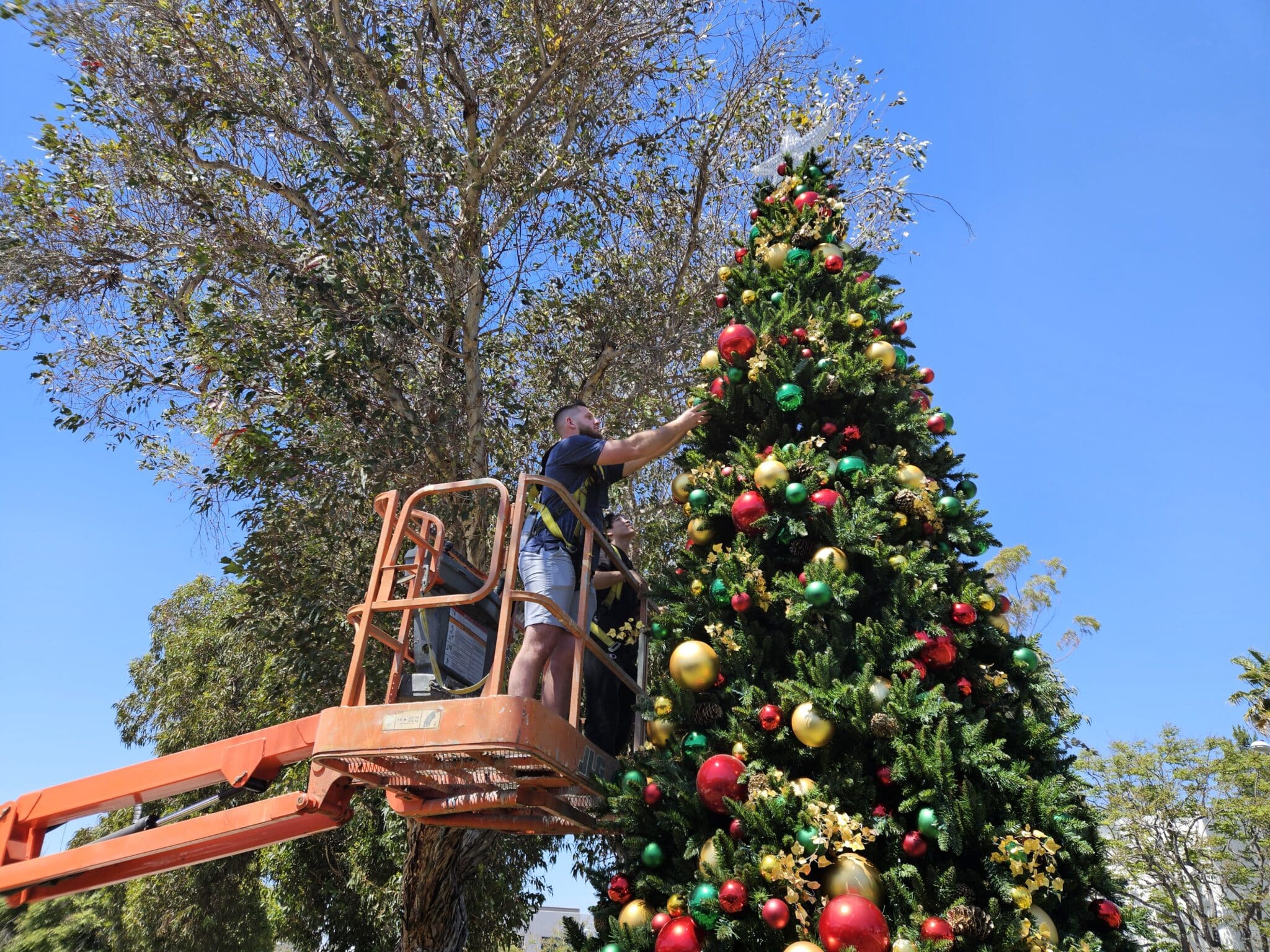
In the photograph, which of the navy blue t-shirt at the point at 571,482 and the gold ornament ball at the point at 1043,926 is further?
the navy blue t-shirt at the point at 571,482

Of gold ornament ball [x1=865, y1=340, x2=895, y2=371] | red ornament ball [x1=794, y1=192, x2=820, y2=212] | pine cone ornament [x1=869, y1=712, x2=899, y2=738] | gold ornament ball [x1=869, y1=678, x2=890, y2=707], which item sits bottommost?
pine cone ornament [x1=869, y1=712, x2=899, y2=738]

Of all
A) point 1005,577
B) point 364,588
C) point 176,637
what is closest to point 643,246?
point 364,588

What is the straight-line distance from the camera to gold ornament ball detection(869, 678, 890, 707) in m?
3.50

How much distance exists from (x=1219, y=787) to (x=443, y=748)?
2133cm

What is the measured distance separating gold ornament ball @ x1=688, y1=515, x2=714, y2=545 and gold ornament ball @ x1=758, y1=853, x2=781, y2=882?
5.67ft

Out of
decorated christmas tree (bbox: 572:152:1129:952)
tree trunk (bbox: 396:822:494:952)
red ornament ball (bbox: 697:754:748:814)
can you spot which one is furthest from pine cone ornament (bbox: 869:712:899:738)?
tree trunk (bbox: 396:822:494:952)

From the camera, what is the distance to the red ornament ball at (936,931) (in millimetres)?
2951

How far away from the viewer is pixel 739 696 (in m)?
3.98

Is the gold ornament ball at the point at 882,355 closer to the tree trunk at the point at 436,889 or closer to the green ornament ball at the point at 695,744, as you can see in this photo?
the green ornament ball at the point at 695,744

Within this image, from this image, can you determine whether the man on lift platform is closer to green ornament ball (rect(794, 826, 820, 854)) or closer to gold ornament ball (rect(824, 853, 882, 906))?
green ornament ball (rect(794, 826, 820, 854))

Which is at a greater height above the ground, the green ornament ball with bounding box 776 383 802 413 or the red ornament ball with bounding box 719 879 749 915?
the green ornament ball with bounding box 776 383 802 413

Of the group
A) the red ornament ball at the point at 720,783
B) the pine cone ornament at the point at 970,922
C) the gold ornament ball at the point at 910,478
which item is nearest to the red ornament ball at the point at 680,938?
the red ornament ball at the point at 720,783

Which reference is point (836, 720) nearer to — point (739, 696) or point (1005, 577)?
point (739, 696)

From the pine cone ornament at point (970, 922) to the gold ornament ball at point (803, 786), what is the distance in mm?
633
